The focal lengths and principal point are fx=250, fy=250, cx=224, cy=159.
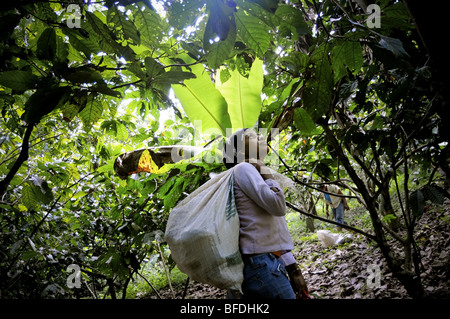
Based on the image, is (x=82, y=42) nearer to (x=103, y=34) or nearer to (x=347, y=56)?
(x=103, y=34)

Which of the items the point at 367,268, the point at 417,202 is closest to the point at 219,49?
the point at 417,202

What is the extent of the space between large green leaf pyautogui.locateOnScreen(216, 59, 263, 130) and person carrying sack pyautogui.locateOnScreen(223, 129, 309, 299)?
41 centimetres

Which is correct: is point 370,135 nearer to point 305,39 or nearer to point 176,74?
point 305,39

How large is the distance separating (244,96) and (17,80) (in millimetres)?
1349

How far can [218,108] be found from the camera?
1.82 meters

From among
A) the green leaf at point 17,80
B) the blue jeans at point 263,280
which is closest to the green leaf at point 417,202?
the blue jeans at point 263,280

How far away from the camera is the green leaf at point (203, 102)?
174 centimetres

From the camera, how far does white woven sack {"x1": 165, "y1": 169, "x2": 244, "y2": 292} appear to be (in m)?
1.19

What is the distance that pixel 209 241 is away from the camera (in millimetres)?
1194

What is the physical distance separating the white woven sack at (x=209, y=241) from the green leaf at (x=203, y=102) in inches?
27.1

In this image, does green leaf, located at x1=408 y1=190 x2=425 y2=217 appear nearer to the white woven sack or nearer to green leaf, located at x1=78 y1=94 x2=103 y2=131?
the white woven sack
